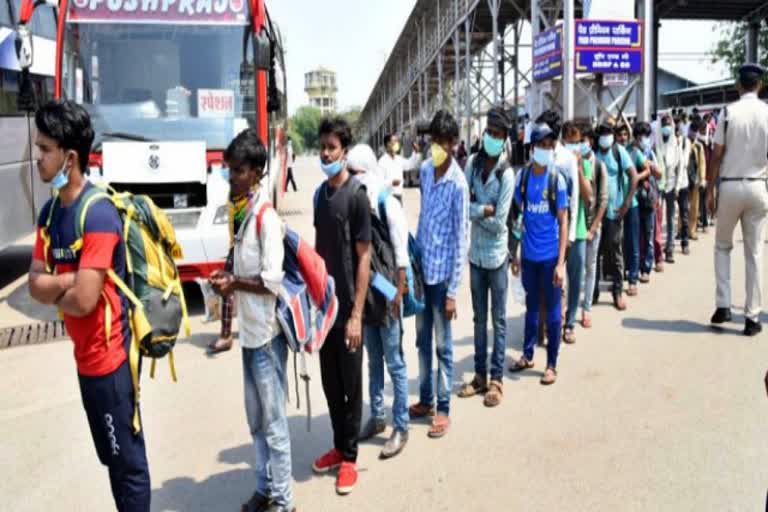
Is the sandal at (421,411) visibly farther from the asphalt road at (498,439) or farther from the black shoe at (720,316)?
the black shoe at (720,316)

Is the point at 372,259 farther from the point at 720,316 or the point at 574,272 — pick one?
the point at 720,316

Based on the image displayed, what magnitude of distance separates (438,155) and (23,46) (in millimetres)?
5470

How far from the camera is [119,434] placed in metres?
2.70

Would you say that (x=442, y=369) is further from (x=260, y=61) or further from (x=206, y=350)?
(x=260, y=61)

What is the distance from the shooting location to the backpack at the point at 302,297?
10.8ft

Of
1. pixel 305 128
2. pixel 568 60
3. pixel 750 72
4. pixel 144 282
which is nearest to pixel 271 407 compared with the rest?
pixel 144 282

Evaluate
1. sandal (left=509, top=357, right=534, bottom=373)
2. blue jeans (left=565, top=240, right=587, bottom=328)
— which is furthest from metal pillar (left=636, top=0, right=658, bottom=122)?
sandal (left=509, top=357, right=534, bottom=373)

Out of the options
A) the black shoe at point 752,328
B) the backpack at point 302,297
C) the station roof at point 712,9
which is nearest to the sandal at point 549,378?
the black shoe at point 752,328

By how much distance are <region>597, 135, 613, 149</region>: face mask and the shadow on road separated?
429cm

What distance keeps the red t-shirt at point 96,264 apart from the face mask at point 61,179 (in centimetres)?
7

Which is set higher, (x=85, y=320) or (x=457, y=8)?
(x=457, y=8)

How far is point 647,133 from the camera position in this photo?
27.0ft

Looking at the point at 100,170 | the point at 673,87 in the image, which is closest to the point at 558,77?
the point at 100,170

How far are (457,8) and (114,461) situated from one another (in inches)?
906
